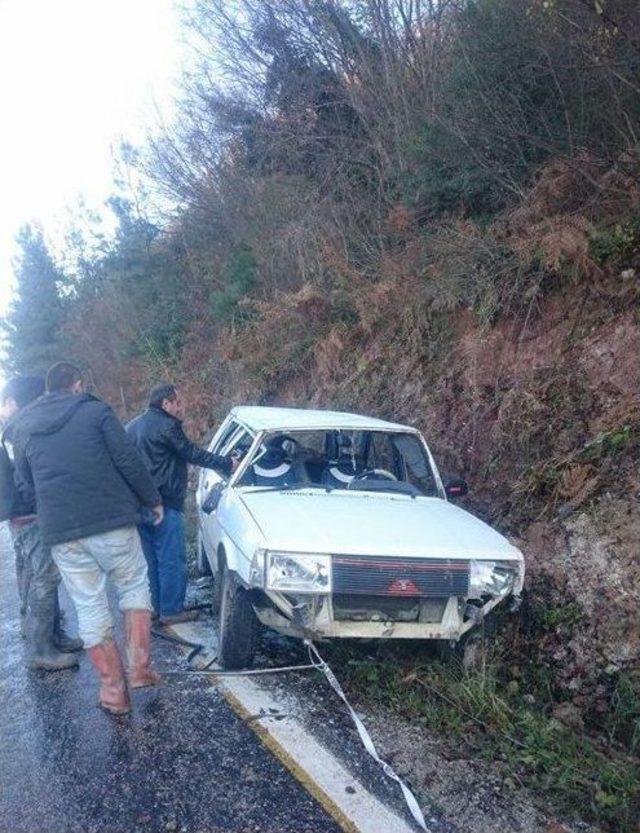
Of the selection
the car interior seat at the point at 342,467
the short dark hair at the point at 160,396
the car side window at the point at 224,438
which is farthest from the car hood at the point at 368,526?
the car side window at the point at 224,438

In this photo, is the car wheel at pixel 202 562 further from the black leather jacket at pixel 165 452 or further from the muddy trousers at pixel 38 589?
the muddy trousers at pixel 38 589

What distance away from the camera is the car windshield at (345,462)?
582cm

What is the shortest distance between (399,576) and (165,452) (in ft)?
7.84

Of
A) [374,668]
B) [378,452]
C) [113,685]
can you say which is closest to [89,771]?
[113,685]

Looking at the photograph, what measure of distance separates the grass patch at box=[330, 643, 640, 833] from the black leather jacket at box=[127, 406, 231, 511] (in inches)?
69.2

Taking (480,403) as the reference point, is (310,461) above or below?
above

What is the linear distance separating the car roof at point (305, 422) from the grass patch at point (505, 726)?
1.60 metres

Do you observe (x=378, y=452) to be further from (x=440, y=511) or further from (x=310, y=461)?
(x=440, y=511)

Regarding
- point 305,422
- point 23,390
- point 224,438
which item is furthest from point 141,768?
point 224,438

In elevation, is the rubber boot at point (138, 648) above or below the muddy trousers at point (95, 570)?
below

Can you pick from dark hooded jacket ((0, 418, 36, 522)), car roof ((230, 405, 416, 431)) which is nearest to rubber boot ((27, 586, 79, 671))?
dark hooded jacket ((0, 418, 36, 522))

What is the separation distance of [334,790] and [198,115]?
49.7 feet

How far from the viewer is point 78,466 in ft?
14.1

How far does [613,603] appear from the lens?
15.8ft
